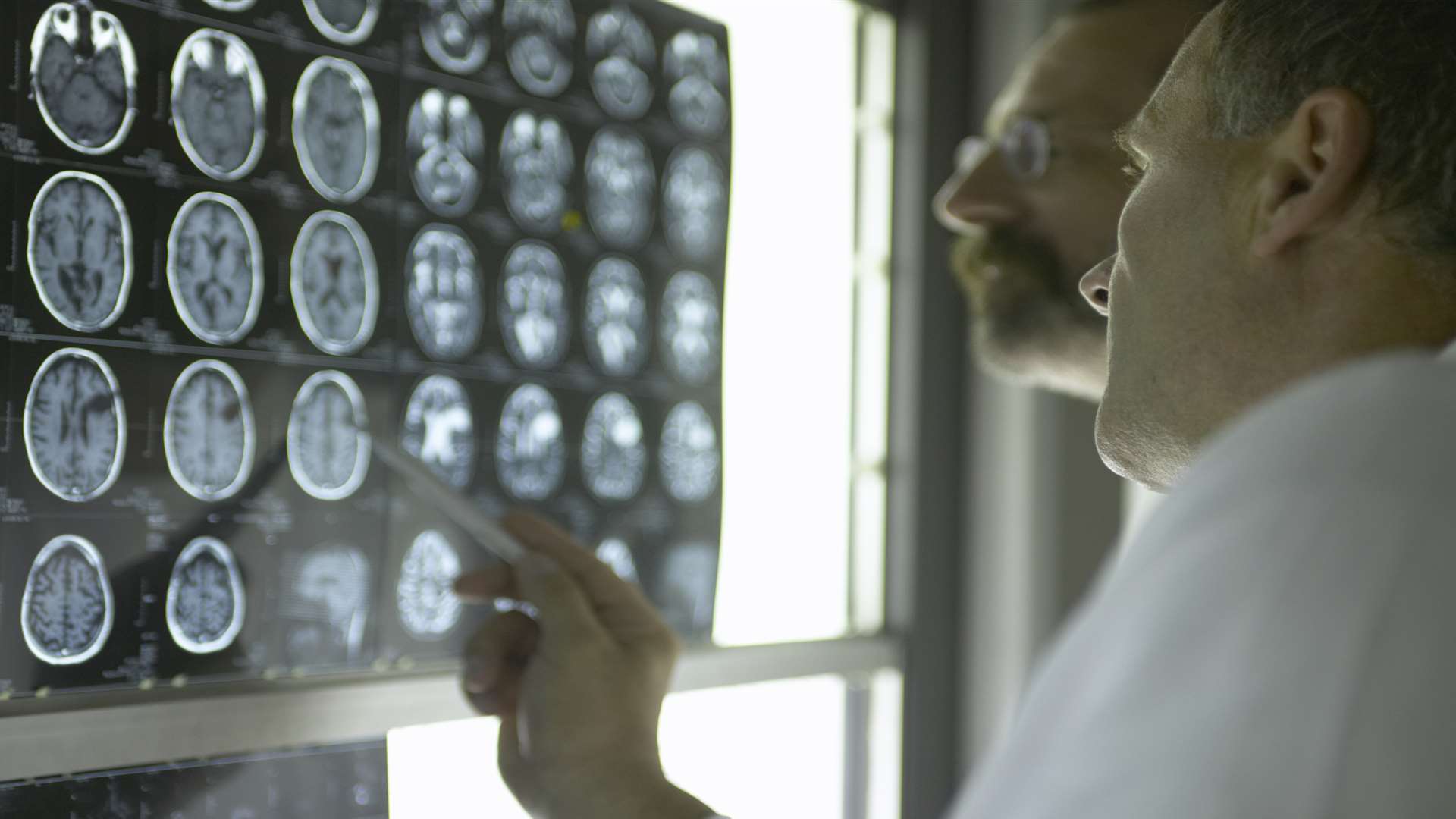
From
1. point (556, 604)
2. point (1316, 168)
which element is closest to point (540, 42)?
point (556, 604)

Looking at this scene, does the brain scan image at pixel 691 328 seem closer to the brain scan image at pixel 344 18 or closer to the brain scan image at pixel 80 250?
the brain scan image at pixel 344 18

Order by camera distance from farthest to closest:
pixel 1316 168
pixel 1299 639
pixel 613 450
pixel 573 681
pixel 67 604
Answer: pixel 613 450 < pixel 573 681 < pixel 67 604 < pixel 1316 168 < pixel 1299 639

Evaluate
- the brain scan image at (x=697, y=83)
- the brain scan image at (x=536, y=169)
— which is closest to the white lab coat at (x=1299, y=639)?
the brain scan image at (x=536, y=169)

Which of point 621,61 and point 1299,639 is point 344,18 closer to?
point 621,61

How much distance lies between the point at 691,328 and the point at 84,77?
24.6 inches

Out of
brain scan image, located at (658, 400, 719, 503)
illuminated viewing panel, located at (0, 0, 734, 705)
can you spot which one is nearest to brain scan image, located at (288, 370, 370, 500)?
illuminated viewing panel, located at (0, 0, 734, 705)

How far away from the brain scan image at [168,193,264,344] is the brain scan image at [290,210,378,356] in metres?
0.04

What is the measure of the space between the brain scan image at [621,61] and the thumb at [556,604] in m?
0.48

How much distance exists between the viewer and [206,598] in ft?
3.11

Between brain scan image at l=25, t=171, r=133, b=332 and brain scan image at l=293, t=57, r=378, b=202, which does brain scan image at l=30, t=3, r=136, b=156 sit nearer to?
brain scan image at l=25, t=171, r=133, b=332

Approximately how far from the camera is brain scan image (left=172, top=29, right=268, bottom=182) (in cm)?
94

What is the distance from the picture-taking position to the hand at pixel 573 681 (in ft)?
3.33

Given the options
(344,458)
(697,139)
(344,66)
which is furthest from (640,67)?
(344,458)

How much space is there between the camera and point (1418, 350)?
0.66 meters
